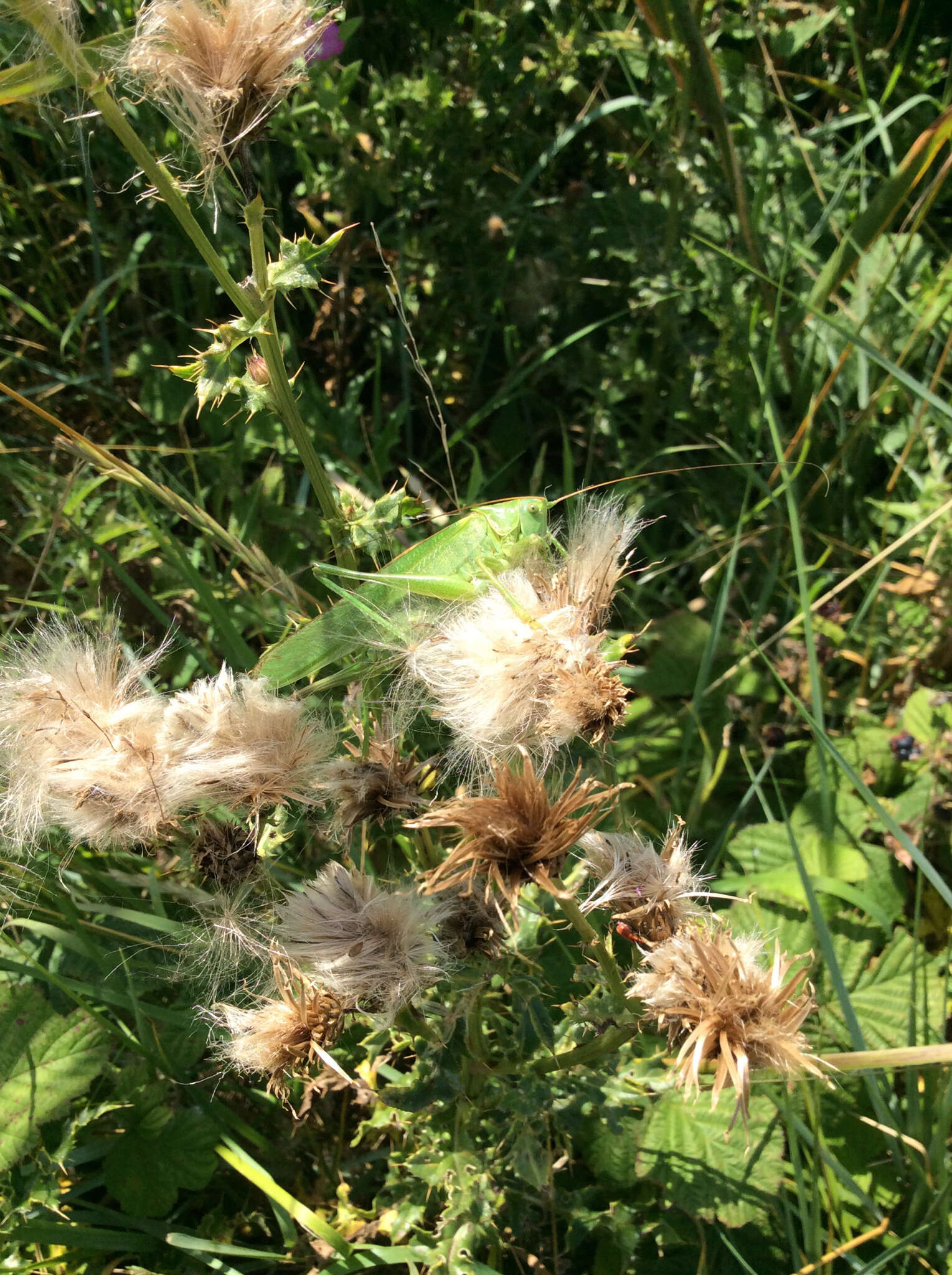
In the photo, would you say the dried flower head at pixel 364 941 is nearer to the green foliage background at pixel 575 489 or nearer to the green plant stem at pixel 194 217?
the green foliage background at pixel 575 489

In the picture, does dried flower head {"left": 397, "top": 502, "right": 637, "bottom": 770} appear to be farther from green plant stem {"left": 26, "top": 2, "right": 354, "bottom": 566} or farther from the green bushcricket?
green plant stem {"left": 26, "top": 2, "right": 354, "bottom": 566}

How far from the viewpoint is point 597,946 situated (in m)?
0.97

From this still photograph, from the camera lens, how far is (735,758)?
7.06 ft

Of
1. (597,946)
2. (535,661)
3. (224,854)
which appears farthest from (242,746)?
(597,946)

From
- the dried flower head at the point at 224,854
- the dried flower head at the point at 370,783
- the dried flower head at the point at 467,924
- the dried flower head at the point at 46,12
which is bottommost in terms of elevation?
the dried flower head at the point at 467,924

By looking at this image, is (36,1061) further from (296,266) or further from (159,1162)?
(296,266)

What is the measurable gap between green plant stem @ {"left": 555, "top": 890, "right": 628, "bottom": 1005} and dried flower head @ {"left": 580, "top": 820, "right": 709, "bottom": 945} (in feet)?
0.10

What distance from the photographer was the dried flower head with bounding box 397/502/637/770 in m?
0.97

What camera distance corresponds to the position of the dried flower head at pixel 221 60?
1.04 m

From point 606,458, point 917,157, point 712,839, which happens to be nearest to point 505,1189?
point 712,839

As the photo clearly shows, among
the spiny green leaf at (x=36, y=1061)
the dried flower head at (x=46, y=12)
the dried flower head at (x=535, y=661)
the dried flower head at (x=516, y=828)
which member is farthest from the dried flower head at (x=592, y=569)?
the spiny green leaf at (x=36, y=1061)

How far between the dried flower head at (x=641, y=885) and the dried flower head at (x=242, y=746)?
340 millimetres

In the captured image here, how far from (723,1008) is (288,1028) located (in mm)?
455

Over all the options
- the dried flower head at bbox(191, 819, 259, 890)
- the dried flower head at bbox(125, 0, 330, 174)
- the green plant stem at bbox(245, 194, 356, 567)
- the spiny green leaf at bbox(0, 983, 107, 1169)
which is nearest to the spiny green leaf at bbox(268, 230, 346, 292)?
the green plant stem at bbox(245, 194, 356, 567)
